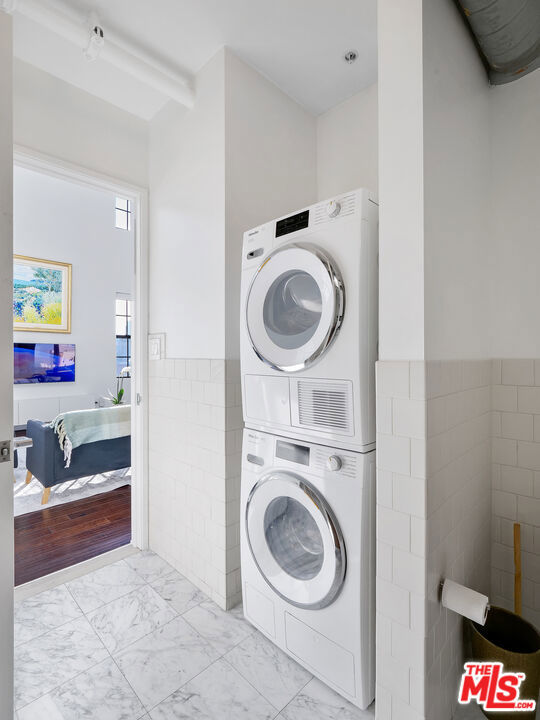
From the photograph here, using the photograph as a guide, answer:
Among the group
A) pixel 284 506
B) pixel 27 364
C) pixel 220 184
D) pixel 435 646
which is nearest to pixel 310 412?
pixel 284 506

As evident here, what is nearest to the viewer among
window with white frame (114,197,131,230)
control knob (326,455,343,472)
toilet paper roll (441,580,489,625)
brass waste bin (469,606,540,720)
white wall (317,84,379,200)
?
toilet paper roll (441,580,489,625)

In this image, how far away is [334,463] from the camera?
1.26 metres

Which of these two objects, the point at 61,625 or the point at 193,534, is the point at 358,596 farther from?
the point at 61,625

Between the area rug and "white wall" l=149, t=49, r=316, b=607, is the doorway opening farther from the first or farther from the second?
"white wall" l=149, t=49, r=316, b=607

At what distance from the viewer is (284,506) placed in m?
1.53

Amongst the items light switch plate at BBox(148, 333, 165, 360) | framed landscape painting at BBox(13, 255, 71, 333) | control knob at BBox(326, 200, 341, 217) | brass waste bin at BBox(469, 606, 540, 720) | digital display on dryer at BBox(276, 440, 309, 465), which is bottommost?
brass waste bin at BBox(469, 606, 540, 720)

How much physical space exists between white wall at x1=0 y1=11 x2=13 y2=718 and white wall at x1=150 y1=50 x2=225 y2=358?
0.91m

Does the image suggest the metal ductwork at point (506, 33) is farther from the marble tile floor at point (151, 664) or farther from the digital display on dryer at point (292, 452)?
the marble tile floor at point (151, 664)

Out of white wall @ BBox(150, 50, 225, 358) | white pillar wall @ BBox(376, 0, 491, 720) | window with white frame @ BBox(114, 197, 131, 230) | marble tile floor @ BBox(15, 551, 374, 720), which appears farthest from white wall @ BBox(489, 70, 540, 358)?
window with white frame @ BBox(114, 197, 131, 230)

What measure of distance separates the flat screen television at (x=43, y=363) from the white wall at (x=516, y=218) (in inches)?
233

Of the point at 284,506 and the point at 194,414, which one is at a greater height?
the point at 194,414

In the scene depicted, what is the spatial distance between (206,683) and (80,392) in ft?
17.7

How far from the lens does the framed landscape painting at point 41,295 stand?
5.23 m

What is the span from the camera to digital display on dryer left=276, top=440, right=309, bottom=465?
137 centimetres
